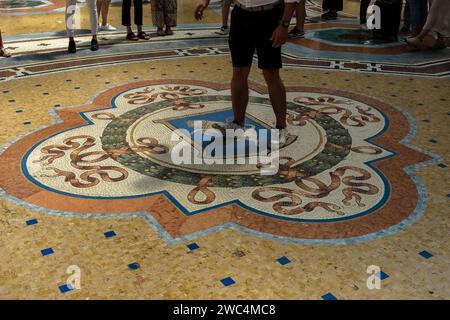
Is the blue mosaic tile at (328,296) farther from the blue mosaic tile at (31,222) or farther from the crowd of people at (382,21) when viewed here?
the crowd of people at (382,21)

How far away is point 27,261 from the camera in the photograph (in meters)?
1.76

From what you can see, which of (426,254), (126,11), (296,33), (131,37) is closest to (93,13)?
(126,11)

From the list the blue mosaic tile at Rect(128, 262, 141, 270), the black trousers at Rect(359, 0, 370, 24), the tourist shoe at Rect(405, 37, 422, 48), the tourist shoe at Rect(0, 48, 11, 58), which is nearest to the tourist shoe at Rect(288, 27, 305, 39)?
the black trousers at Rect(359, 0, 370, 24)

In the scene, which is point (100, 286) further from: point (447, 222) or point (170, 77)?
point (170, 77)

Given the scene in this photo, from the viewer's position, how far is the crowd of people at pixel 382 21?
480 cm

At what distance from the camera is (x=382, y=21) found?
18.1 feet

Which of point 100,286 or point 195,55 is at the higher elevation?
point 195,55

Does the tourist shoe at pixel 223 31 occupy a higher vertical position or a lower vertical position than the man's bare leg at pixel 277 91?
higher

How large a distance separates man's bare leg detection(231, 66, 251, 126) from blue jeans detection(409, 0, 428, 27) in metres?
3.32

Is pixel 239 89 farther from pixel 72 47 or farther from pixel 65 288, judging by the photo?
pixel 72 47

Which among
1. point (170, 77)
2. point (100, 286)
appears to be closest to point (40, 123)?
point (170, 77)

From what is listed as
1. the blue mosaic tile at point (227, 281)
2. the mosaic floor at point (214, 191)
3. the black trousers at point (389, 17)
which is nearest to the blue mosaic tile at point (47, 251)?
the mosaic floor at point (214, 191)

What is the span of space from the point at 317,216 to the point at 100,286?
0.93m
